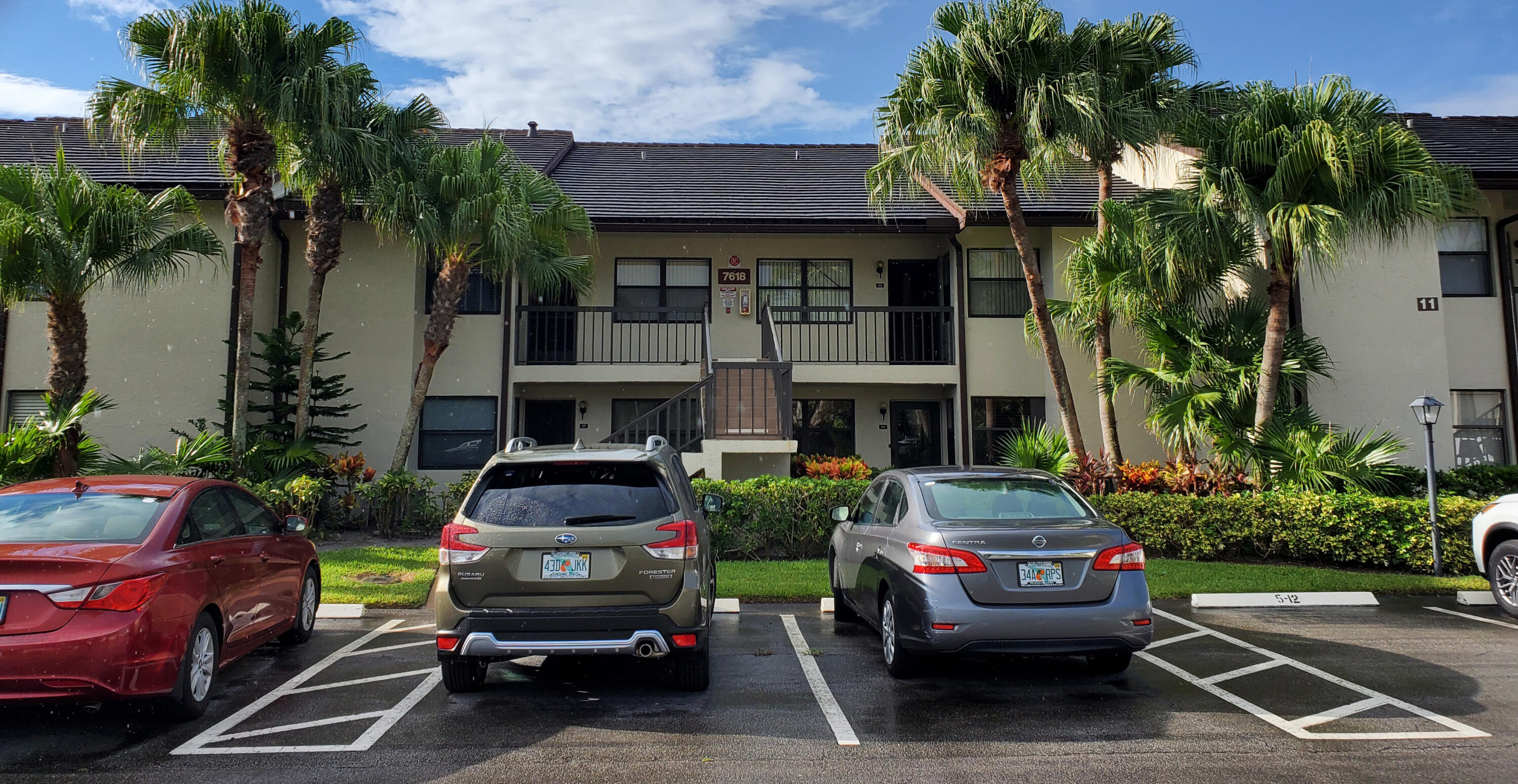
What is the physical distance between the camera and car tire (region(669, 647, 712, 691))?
5.68m

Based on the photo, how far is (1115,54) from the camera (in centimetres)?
1166

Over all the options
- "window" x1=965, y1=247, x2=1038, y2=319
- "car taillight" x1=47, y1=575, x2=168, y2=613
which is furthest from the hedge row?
"car taillight" x1=47, y1=575, x2=168, y2=613

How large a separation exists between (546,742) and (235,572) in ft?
8.29

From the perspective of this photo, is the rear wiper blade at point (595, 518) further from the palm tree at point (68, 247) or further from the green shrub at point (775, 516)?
the palm tree at point (68, 247)

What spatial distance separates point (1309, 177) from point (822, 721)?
9.50 meters

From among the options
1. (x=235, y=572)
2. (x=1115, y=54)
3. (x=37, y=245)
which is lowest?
(x=235, y=572)

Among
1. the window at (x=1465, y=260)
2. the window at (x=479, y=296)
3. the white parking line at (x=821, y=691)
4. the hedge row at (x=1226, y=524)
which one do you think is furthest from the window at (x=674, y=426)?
the window at (x=1465, y=260)

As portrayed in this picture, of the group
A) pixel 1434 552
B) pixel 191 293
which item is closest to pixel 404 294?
pixel 191 293

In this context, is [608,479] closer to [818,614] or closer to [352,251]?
[818,614]

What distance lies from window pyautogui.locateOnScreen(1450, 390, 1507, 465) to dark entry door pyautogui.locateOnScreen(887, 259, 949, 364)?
8.05m

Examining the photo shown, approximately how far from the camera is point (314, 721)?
529cm

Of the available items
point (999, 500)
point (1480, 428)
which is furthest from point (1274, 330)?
point (999, 500)

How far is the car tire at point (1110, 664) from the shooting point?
6309 millimetres

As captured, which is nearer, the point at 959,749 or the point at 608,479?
the point at 959,749
